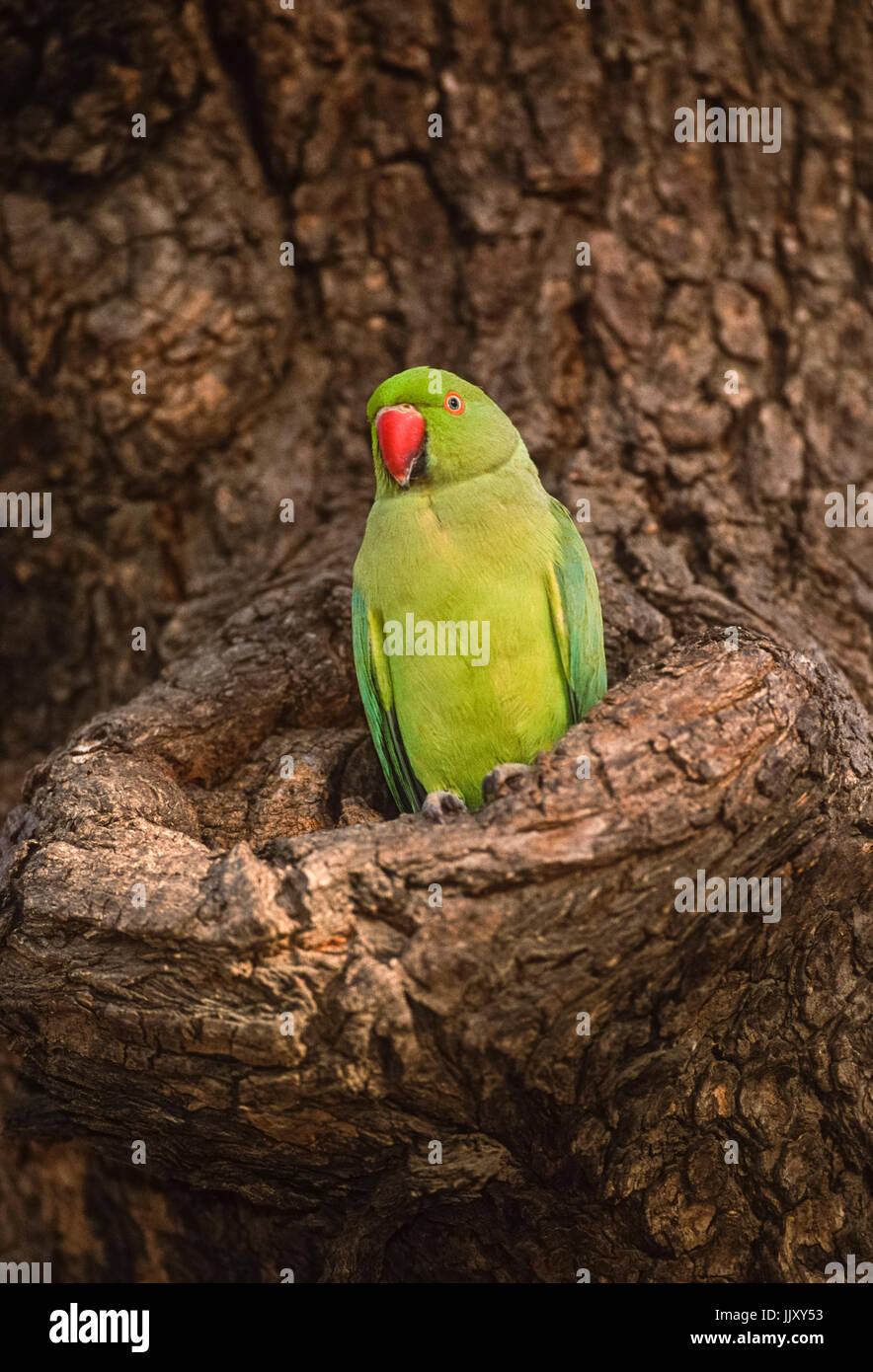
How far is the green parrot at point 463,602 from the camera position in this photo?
402 cm

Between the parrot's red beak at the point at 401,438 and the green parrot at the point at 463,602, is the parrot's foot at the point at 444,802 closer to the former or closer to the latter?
the green parrot at the point at 463,602

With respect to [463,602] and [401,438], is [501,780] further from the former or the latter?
[401,438]

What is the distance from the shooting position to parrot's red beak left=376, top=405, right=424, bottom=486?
409cm

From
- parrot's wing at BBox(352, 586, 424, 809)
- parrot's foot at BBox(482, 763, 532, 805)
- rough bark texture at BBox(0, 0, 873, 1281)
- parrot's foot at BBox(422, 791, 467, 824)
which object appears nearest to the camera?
rough bark texture at BBox(0, 0, 873, 1281)

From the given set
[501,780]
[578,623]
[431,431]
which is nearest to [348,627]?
[431,431]

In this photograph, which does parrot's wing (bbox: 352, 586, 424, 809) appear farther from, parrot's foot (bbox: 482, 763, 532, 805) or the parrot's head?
parrot's foot (bbox: 482, 763, 532, 805)

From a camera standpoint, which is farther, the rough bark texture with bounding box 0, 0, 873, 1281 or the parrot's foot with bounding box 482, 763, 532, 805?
the parrot's foot with bounding box 482, 763, 532, 805

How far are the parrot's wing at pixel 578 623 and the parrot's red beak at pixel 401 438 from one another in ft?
2.03

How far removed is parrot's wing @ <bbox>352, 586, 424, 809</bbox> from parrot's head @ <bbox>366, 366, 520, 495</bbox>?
505mm

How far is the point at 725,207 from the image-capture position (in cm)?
518

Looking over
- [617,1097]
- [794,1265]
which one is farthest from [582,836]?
[794,1265]

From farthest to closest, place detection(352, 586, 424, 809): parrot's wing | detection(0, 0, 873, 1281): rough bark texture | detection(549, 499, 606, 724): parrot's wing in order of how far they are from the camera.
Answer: detection(352, 586, 424, 809): parrot's wing → detection(549, 499, 606, 724): parrot's wing → detection(0, 0, 873, 1281): rough bark texture

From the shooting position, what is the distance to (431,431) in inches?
163

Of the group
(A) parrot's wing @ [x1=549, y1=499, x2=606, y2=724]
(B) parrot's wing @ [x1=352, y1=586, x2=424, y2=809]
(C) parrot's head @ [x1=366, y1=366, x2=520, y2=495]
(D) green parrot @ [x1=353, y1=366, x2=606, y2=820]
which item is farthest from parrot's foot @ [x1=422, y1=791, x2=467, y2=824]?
(C) parrot's head @ [x1=366, y1=366, x2=520, y2=495]
